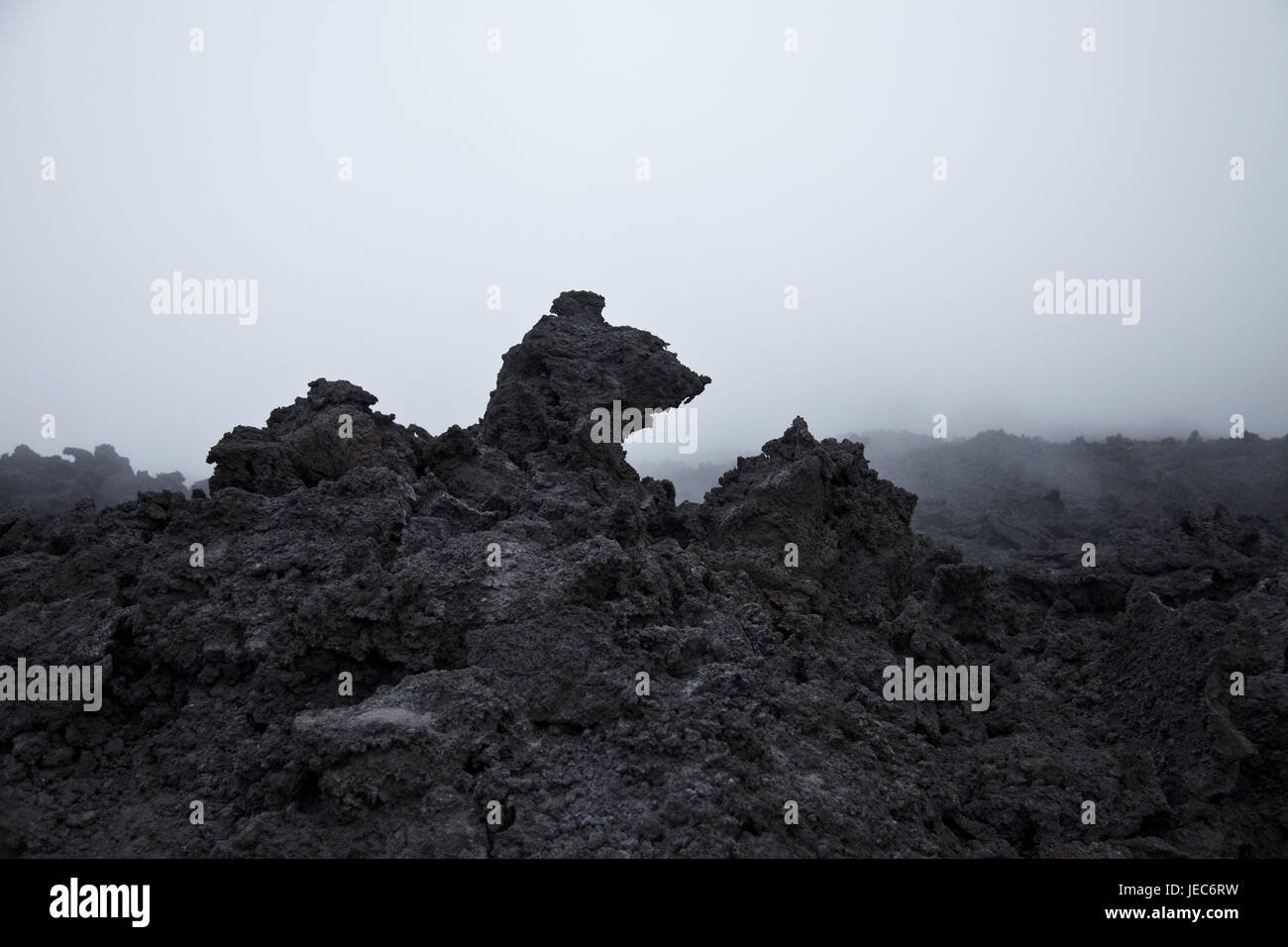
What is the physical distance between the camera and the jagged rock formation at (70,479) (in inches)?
774

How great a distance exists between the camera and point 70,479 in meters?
22.8

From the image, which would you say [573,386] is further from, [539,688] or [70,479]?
[70,479]

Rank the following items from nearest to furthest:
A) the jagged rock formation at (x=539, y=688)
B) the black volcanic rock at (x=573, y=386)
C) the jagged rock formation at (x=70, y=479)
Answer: the jagged rock formation at (x=539, y=688) → the black volcanic rock at (x=573, y=386) → the jagged rock formation at (x=70, y=479)

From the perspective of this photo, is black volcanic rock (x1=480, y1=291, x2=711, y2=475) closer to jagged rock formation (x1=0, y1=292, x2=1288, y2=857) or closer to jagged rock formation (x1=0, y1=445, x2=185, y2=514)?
jagged rock formation (x1=0, y1=292, x2=1288, y2=857)

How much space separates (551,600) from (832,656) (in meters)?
2.68

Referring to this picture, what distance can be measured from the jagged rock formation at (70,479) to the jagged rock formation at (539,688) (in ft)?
45.4

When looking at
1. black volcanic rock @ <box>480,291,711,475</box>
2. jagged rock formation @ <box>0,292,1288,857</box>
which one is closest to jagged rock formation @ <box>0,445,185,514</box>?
black volcanic rock @ <box>480,291,711,475</box>

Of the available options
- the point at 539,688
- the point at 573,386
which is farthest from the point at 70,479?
the point at 539,688

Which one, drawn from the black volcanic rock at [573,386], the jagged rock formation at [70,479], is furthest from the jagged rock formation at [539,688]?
the jagged rock formation at [70,479]

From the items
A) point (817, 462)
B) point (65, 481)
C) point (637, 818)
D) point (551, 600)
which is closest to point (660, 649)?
point (551, 600)

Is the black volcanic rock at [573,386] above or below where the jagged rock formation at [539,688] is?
above

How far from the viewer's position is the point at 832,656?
6922mm

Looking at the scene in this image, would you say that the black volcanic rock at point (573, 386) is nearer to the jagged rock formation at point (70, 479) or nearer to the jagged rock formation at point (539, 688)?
the jagged rock formation at point (539, 688)

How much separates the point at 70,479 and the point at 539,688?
23945 mm
